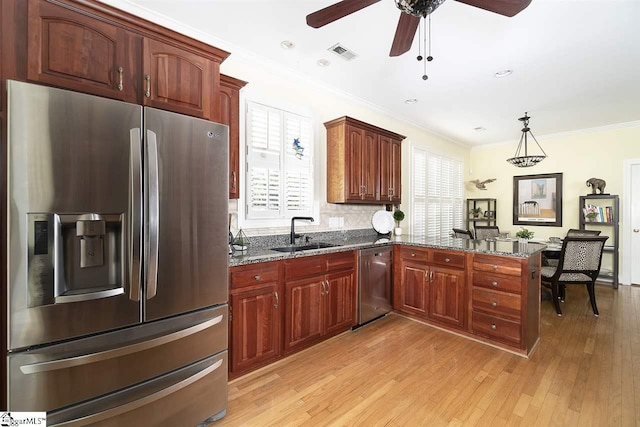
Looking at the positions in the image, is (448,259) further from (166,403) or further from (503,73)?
(166,403)

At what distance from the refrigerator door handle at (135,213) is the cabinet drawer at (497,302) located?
2.88m

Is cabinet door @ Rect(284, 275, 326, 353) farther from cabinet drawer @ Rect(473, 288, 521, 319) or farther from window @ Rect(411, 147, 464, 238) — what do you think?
window @ Rect(411, 147, 464, 238)

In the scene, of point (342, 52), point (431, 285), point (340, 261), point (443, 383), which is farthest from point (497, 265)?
point (342, 52)

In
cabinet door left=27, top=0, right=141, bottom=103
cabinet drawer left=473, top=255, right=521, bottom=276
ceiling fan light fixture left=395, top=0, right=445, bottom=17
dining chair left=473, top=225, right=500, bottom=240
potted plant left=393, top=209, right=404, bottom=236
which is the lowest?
cabinet drawer left=473, top=255, right=521, bottom=276

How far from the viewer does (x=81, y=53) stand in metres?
1.44

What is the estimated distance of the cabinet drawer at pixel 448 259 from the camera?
298 centimetres

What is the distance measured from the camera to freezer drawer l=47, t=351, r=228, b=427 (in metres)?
1.33

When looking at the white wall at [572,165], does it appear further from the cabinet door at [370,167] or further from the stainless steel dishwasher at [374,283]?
the stainless steel dishwasher at [374,283]

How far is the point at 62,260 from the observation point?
1.29 m

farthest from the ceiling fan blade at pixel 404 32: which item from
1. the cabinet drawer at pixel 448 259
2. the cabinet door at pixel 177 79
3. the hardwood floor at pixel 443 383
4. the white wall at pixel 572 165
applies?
the white wall at pixel 572 165

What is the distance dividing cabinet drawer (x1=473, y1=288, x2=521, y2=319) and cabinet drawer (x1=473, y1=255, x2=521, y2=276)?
0.68ft

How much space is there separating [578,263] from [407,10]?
3834mm

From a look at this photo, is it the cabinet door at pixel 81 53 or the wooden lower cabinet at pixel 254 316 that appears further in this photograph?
the wooden lower cabinet at pixel 254 316

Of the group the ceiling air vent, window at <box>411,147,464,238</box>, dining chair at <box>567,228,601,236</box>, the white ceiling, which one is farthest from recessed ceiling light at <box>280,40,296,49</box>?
dining chair at <box>567,228,601,236</box>
